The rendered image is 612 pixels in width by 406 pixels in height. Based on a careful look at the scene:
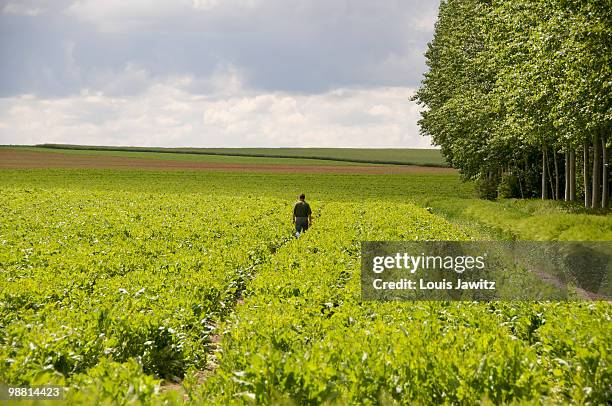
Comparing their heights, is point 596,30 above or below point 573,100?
above

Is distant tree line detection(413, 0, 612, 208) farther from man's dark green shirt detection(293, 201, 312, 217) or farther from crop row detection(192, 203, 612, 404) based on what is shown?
crop row detection(192, 203, 612, 404)

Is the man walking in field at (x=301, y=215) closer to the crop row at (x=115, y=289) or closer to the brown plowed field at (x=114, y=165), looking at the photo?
the crop row at (x=115, y=289)

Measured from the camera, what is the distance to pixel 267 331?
9.05m

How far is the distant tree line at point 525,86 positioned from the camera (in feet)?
82.2

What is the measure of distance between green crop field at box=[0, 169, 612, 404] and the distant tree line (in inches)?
228

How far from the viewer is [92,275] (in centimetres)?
1550

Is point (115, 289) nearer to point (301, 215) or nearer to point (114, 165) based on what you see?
point (301, 215)

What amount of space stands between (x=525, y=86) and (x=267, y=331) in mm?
23046

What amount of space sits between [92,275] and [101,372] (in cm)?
875

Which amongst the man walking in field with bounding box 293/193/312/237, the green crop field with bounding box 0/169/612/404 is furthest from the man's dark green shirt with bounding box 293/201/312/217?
the green crop field with bounding box 0/169/612/404

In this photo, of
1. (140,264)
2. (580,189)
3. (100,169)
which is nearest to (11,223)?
(140,264)

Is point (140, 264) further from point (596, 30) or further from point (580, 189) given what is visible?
point (580, 189)

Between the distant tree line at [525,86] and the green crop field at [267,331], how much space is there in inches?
228

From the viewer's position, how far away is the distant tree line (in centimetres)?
2505
